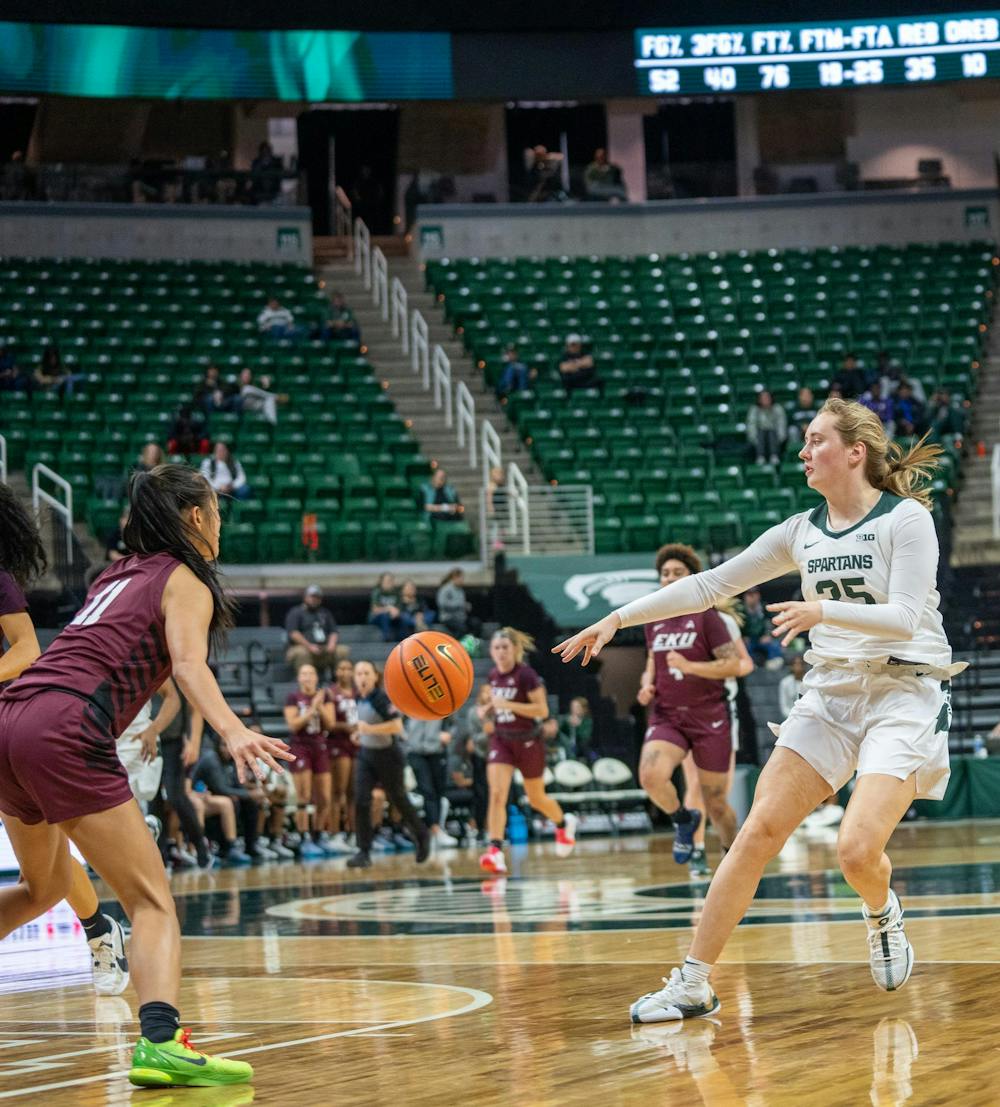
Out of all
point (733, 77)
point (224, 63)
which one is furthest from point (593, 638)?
point (733, 77)

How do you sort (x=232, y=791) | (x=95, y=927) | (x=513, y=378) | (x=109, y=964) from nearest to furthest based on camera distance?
(x=109, y=964), (x=95, y=927), (x=232, y=791), (x=513, y=378)

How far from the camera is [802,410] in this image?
25438 mm

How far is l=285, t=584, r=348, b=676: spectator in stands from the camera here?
18172 mm

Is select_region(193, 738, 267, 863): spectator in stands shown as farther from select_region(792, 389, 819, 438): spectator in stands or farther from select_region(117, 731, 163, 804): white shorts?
select_region(792, 389, 819, 438): spectator in stands

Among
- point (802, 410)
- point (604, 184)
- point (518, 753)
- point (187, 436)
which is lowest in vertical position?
point (518, 753)

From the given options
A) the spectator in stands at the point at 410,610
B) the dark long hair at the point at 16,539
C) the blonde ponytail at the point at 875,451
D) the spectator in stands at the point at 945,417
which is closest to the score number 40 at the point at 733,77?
the spectator in stands at the point at 945,417

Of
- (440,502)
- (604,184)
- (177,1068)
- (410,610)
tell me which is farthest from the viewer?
(604,184)

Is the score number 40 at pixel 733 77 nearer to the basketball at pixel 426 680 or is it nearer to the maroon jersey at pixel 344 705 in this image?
the maroon jersey at pixel 344 705

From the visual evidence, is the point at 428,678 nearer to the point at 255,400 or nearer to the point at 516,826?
the point at 516,826

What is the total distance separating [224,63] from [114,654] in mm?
25635

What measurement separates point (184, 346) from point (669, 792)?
55.1ft

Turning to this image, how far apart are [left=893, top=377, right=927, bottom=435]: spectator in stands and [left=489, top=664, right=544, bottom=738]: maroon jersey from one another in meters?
12.6

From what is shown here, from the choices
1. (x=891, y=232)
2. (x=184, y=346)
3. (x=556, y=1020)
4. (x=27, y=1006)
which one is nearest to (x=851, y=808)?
(x=556, y=1020)

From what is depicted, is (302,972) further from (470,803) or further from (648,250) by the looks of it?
(648,250)
